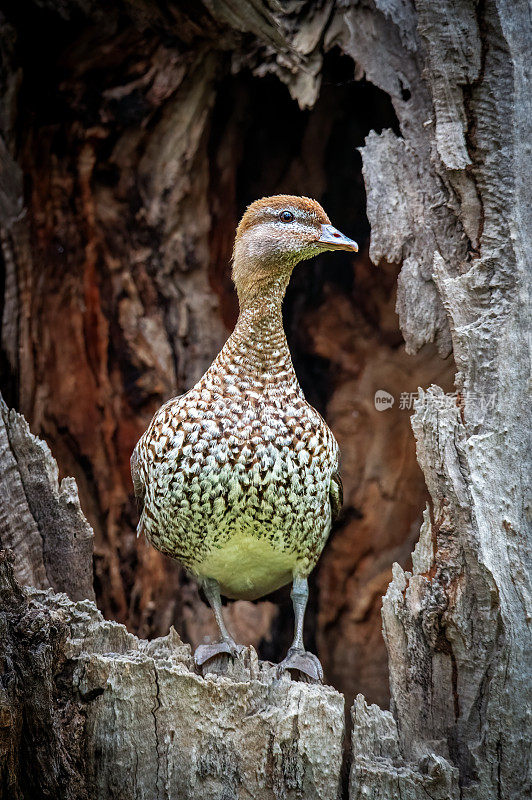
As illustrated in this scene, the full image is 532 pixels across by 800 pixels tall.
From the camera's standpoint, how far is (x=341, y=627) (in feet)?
13.8

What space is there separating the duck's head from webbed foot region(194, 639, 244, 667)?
1366mm

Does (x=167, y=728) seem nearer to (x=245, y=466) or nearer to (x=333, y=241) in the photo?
Answer: (x=245, y=466)

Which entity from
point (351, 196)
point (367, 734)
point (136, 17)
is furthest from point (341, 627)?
point (136, 17)

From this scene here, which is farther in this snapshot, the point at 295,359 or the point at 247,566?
the point at 295,359

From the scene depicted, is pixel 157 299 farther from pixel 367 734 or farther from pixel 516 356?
pixel 367 734

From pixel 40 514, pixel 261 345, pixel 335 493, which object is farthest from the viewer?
pixel 335 493

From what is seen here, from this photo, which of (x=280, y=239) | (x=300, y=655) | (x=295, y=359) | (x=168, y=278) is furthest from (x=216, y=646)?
(x=168, y=278)

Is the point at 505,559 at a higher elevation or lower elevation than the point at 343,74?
lower

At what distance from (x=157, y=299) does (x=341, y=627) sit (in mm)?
2018

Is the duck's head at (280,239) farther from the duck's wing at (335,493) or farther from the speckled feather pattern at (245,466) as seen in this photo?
the duck's wing at (335,493)

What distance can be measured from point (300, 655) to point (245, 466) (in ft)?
2.62

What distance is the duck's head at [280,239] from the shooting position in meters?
2.95

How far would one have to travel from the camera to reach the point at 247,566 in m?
3.12

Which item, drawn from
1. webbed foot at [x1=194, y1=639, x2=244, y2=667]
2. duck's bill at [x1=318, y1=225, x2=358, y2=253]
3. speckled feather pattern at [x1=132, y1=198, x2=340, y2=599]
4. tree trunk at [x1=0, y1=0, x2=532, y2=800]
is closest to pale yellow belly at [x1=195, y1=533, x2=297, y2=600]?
speckled feather pattern at [x1=132, y1=198, x2=340, y2=599]
